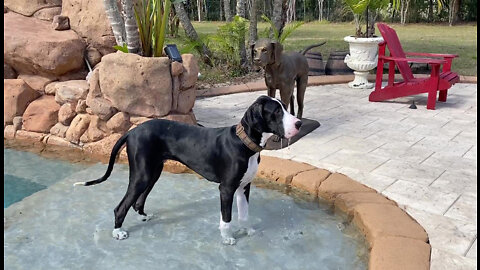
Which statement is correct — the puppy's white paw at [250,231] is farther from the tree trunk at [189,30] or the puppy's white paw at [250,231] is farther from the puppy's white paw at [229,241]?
the tree trunk at [189,30]

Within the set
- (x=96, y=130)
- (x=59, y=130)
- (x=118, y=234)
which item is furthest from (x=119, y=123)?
(x=118, y=234)

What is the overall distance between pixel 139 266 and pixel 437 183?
248 cm

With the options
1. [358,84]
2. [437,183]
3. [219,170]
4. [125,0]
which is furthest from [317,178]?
[358,84]

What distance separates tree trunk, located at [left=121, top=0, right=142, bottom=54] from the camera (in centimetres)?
472

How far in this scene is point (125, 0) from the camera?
15.5 ft

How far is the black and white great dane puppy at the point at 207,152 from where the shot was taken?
8.80 ft

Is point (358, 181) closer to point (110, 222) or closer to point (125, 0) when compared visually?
point (110, 222)

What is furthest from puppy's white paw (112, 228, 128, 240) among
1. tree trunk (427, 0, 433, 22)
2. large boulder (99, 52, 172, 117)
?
tree trunk (427, 0, 433, 22)

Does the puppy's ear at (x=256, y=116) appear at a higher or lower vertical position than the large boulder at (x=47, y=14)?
lower

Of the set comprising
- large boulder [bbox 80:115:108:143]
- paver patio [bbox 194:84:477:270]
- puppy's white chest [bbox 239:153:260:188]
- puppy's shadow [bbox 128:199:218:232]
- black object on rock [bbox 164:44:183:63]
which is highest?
black object on rock [bbox 164:44:183:63]

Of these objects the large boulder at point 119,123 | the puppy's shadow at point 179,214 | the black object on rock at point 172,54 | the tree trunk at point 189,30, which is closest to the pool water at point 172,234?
the puppy's shadow at point 179,214

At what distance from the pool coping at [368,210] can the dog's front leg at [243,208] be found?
76cm

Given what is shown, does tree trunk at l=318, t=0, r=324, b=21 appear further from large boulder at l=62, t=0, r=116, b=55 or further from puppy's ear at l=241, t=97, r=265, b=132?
puppy's ear at l=241, t=97, r=265, b=132

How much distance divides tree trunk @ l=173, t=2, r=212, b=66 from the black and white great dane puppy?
6.14 m
